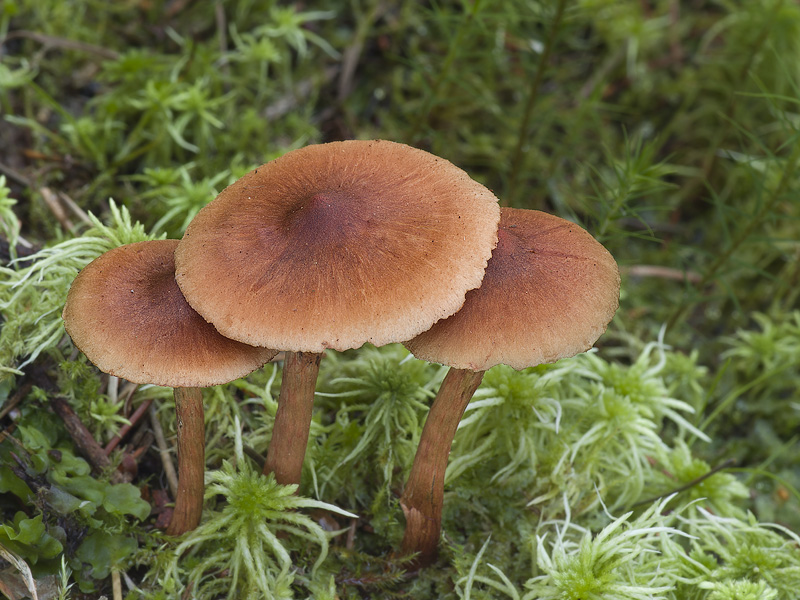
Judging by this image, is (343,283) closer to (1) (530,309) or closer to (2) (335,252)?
(2) (335,252)

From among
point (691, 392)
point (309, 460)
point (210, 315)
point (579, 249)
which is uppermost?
point (579, 249)

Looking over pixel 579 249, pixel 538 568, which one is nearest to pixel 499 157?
pixel 579 249

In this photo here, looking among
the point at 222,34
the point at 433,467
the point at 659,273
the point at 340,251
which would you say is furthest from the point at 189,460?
the point at 659,273

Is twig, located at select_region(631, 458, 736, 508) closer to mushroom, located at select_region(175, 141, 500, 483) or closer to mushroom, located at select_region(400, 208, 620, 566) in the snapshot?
mushroom, located at select_region(400, 208, 620, 566)

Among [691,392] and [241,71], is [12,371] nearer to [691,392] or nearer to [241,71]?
[241,71]

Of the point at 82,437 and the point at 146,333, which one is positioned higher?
the point at 146,333

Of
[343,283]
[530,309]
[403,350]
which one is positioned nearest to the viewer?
[343,283]
